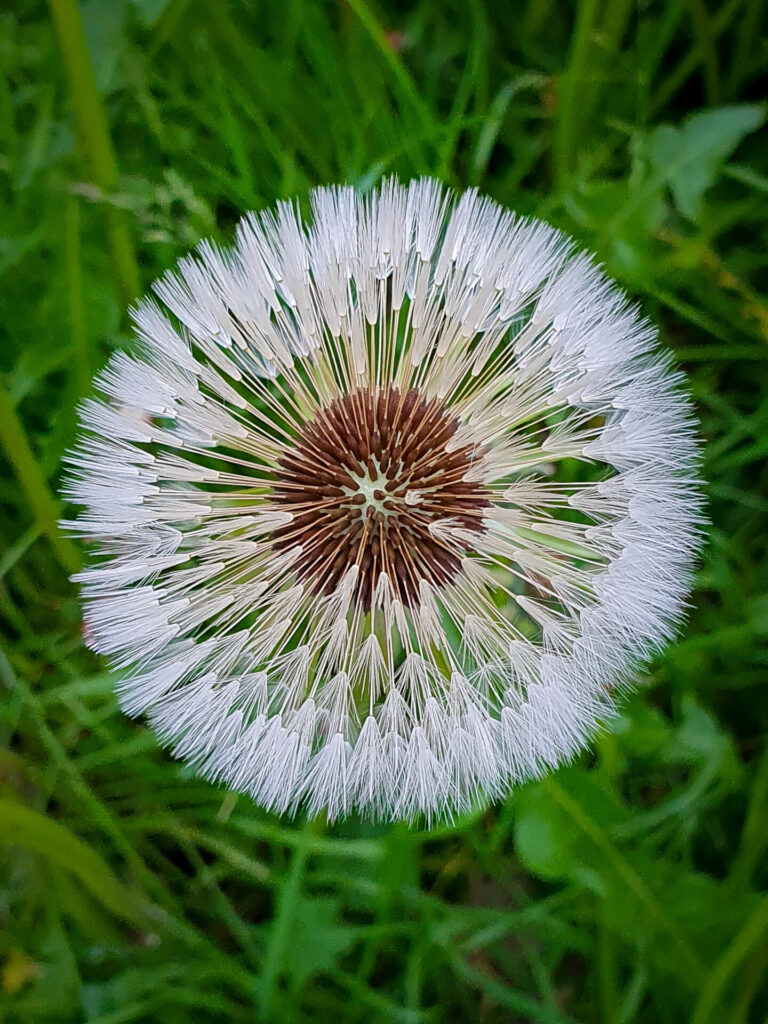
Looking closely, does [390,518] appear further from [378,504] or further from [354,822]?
[354,822]

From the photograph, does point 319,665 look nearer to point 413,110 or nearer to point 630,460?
point 630,460

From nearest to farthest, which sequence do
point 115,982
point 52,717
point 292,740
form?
point 292,740, point 115,982, point 52,717

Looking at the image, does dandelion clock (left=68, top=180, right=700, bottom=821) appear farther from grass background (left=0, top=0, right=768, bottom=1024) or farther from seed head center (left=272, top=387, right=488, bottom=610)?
grass background (left=0, top=0, right=768, bottom=1024)

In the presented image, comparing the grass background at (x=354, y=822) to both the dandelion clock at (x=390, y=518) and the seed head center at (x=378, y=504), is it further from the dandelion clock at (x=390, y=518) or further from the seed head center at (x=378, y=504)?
the seed head center at (x=378, y=504)

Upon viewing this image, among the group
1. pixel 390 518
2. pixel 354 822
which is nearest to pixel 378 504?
pixel 390 518

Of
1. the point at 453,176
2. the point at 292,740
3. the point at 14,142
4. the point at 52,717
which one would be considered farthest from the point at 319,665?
the point at 14,142

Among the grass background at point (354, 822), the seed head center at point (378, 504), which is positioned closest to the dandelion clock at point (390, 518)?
the seed head center at point (378, 504)
